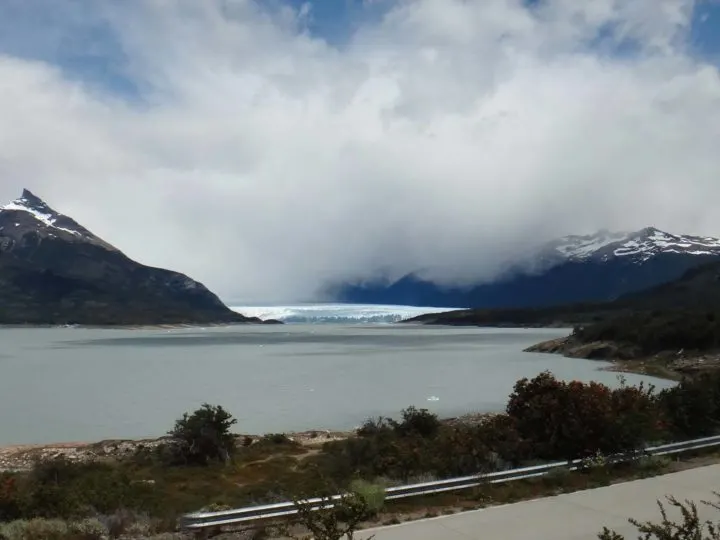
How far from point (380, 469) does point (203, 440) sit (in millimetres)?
9998

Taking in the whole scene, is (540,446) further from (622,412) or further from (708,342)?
(708,342)

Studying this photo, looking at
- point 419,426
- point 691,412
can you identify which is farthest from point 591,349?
point 691,412

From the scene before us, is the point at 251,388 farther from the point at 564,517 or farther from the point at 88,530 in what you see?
the point at 564,517

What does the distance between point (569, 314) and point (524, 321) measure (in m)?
14.4

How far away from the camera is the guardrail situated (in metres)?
8.45

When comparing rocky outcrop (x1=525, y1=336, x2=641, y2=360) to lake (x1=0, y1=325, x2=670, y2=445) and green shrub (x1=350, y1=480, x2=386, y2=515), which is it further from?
green shrub (x1=350, y1=480, x2=386, y2=515)

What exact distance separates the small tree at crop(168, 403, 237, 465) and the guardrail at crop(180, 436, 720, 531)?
13122 millimetres

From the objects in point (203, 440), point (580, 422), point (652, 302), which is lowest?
point (203, 440)

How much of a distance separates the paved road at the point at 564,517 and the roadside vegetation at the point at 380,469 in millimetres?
705

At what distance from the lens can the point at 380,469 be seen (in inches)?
569

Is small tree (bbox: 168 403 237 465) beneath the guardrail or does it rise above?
beneath

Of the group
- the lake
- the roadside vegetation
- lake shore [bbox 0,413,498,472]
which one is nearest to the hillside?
the lake

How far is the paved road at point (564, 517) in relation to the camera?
26.0ft


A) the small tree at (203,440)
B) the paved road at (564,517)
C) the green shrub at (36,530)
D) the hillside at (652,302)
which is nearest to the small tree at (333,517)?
the paved road at (564,517)
